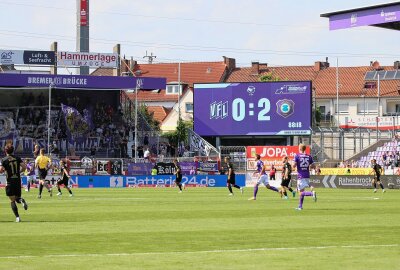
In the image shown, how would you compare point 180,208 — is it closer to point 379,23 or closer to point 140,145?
point 379,23

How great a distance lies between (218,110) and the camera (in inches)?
3263

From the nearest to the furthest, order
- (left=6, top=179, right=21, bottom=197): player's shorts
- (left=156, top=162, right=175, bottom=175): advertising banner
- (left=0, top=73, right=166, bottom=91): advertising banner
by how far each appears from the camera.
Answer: (left=6, top=179, right=21, bottom=197): player's shorts, (left=156, top=162, right=175, bottom=175): advertising banner, (left=0, top=73, right=166, bottom=91): advertising banner

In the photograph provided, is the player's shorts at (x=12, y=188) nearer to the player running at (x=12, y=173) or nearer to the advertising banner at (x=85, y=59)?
the player running at (x=12, y=173)

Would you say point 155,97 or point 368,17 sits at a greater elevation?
point 155,97

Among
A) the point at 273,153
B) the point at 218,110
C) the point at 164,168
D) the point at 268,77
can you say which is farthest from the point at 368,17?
the point at 268,77

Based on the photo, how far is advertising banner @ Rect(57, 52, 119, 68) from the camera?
80312mm

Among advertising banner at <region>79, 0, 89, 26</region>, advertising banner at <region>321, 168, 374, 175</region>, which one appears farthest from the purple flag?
advertising banner at <region>321, 168, 374, 175</region>

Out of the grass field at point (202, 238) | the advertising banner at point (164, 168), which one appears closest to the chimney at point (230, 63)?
the advertising banner at point (164, 168)

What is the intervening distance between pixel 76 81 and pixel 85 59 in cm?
717

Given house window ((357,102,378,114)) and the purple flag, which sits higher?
house window ((357,102,378,114))

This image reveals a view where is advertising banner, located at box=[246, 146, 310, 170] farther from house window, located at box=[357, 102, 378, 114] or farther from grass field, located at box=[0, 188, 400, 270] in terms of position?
house window, located at box=[357, 102, 378, 114]

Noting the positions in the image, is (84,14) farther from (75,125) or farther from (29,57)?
(75,125)

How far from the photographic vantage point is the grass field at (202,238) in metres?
16.0

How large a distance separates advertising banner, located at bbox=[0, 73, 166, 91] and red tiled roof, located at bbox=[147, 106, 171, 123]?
41.6 meters
